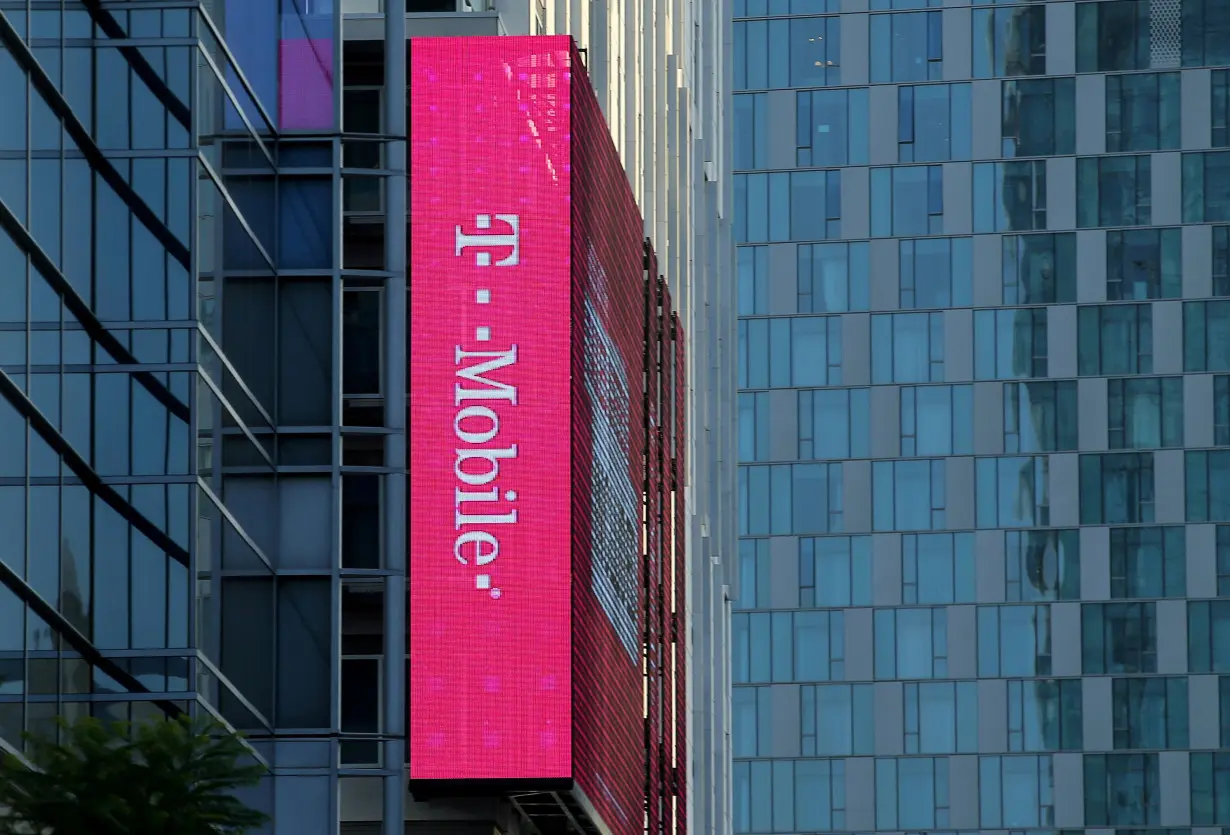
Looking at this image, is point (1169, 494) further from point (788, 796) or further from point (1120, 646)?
point (788, 796)

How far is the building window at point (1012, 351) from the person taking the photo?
386 ft

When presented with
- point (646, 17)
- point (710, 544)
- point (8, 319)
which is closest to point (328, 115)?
point (8, 319)

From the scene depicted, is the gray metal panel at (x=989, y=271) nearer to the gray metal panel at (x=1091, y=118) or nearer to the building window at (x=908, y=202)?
the building window at (x=908, y=202)

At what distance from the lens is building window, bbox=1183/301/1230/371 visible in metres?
117

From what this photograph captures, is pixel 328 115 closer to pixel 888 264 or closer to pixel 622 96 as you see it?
pixel 622 96

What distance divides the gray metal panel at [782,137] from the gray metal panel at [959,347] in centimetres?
888

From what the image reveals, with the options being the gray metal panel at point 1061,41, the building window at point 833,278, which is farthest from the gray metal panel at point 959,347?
the gray metal panel at point 1061,41

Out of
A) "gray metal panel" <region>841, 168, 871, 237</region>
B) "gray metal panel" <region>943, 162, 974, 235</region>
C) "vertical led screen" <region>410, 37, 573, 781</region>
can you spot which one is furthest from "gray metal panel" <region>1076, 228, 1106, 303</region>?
"vertical led screen" <region>410, 37, 573, 781</region>

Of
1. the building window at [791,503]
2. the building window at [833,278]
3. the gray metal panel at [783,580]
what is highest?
the building window at [833,278]

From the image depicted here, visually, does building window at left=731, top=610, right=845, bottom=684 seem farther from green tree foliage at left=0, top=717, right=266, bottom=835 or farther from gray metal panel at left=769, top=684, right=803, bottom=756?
green tree foliage at left=0, top=717, right=266, bottom=835

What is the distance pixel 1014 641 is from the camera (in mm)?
115375

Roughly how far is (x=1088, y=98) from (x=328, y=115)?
89.1m

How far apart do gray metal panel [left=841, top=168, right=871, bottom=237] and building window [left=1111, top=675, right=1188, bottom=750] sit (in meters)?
20.2

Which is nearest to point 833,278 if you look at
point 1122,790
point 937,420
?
point 937,420
